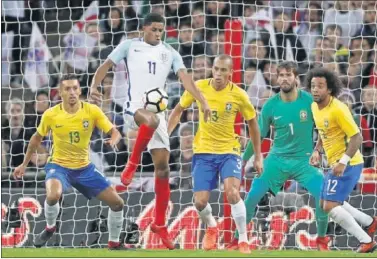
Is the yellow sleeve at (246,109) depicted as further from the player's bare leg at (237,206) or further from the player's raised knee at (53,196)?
the player's raised knee at (53,196)

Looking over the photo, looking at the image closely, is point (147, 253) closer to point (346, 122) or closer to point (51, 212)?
point (51, 212)

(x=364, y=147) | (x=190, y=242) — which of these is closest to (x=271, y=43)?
(x=364, y=147)

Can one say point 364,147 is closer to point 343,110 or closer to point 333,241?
point 333,241

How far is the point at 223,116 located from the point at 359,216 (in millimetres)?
1820

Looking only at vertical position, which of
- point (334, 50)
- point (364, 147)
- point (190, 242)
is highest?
point (334, 50)

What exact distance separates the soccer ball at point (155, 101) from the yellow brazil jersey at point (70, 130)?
64 centimetres

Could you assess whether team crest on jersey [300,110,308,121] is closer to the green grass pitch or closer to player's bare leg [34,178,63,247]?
the green grass pitch

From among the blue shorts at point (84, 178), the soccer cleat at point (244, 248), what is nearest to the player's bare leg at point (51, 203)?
the blue shorts at point (84, 178)

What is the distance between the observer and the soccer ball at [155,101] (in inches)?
517

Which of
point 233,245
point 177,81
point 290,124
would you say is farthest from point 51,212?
point 177,81

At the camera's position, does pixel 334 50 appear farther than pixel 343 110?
Yes

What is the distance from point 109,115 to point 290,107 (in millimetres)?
3219

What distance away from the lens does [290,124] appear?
13820 mm

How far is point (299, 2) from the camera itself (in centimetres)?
1727
